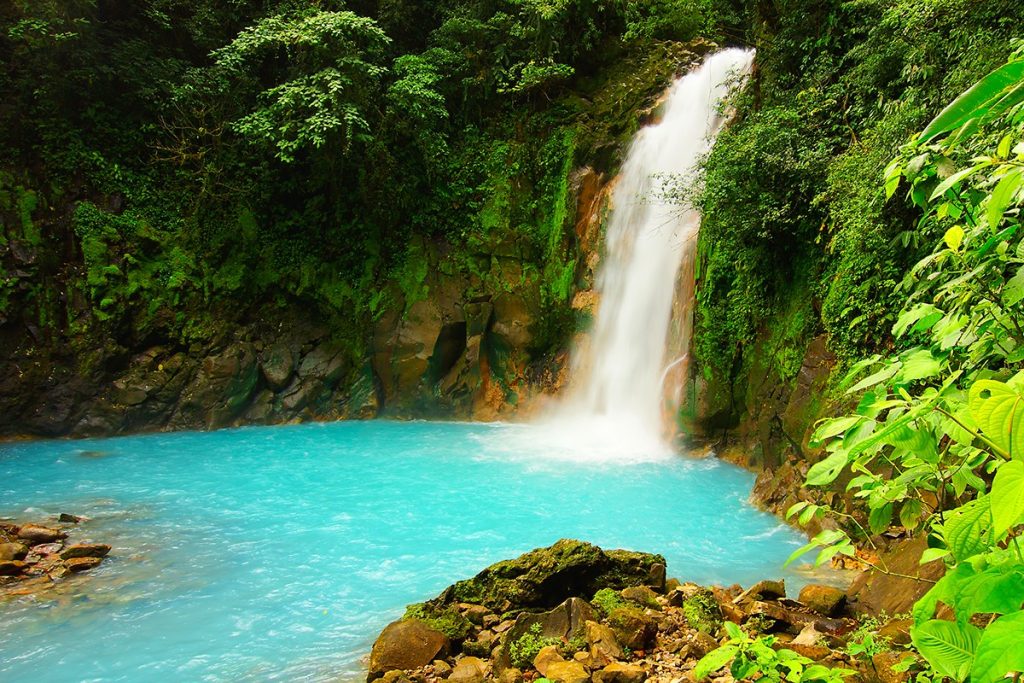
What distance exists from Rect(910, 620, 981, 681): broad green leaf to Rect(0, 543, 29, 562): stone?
6.94 metres

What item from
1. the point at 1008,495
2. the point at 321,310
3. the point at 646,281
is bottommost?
the point at 1008,495

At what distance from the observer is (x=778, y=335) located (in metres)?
8.01

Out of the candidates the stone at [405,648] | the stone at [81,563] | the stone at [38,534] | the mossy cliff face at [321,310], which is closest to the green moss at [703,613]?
the stone at [405,648]

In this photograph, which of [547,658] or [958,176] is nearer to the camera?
[958,176]

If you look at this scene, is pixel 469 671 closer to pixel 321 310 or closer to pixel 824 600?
pixel 824 600

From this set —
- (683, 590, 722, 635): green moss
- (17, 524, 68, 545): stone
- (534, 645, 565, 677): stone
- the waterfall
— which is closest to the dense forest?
the waterfall

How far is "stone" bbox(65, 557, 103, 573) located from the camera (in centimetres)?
559

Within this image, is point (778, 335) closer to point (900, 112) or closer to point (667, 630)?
point (900, 112)

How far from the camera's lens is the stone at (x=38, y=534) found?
240 inches

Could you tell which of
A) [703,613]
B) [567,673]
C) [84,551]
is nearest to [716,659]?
[567,673]

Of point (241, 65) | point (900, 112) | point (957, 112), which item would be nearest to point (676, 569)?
point (900, 112)

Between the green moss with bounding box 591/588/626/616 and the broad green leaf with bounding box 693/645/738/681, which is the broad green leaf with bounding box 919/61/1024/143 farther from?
the green moss with bounding box 591/588/626/616

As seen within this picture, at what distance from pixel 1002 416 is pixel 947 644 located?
57 centimetres

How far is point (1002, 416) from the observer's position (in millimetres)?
877
